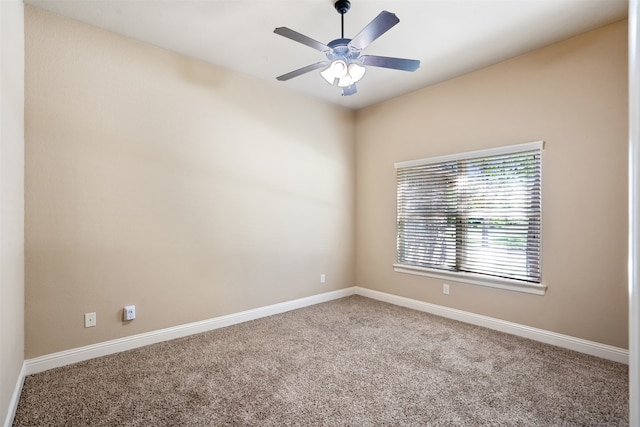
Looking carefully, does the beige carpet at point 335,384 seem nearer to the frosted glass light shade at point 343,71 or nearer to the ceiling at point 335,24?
the frosted glass light shade at point 343,71

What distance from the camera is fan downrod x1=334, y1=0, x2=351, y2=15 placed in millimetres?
2408

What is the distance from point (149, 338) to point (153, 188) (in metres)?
1.42

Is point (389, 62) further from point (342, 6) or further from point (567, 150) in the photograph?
point (567, 150)

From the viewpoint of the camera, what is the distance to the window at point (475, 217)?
3.16 meters

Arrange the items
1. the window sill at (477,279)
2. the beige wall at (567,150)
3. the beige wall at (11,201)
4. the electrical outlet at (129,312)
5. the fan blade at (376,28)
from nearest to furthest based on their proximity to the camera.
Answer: the beige wall at (11,201), the fan blade at (376,28), the beige wall at (567,150), the electrical outlet at (129,312), the window sill at (477,279)

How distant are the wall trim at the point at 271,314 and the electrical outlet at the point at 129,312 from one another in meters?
0.19

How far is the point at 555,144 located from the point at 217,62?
3.47 metres

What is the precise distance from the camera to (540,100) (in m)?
3.09

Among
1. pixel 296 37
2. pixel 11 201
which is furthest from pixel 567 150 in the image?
pixel 11 201

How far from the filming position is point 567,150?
2.93 meters

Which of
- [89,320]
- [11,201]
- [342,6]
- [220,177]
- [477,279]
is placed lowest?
[89,320]

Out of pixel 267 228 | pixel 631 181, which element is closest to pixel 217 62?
pixel 267 228

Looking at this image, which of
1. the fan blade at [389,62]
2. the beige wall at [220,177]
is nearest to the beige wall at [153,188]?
the beige wall at [220,177]

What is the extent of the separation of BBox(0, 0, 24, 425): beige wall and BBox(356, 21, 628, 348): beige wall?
3.83m
